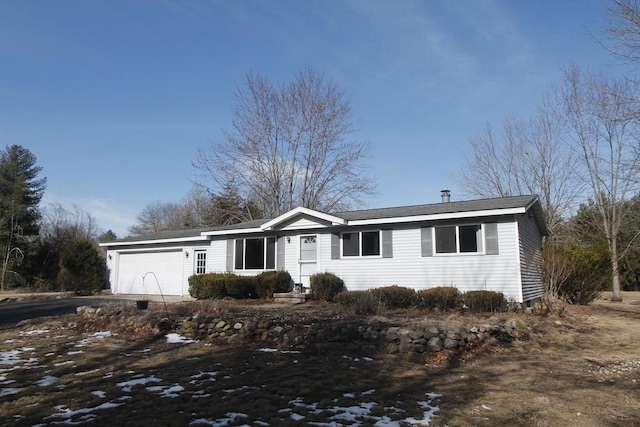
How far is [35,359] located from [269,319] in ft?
13.7

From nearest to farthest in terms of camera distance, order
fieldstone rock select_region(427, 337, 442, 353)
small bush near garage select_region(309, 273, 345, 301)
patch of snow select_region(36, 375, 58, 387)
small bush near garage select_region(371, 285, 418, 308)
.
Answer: patch of snow select_region(36, 375, 58, 387) < fieldstone rock select_region(427, 337, 442, 353) < small bush near garage select_region(371, 285, 418, 308) < small bush near garage select_region(309, 273, 345, 301)

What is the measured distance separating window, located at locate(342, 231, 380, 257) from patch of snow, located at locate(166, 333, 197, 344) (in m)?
7.86

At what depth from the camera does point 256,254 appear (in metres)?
18.0

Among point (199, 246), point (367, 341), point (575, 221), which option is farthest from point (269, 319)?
point (575, 221)

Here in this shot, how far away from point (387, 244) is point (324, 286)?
2609 millimetres

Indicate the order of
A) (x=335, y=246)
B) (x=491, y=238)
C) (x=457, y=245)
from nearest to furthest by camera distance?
(x=491, y=238) → (x=457, y=245) → (x=335, y=246)

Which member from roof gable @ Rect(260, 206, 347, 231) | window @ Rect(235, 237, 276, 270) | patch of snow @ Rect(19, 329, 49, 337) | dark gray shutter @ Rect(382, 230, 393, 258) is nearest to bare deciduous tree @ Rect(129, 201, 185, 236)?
window @ Rect(235, 237, 276, 270)

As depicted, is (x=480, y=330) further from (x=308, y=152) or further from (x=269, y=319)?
(x=308, y=152)

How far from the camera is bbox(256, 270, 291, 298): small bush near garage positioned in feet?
52.6

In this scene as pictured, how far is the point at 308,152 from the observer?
1148 inches

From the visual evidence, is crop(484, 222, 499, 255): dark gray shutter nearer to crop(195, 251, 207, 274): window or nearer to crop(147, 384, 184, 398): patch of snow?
crop(147, 384, 184, 398): patch of snow

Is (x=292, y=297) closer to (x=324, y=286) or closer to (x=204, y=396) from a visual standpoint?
(x=324, y=286)

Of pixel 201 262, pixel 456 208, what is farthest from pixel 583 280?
pixel 201 262

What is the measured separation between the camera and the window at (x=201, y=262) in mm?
19422
